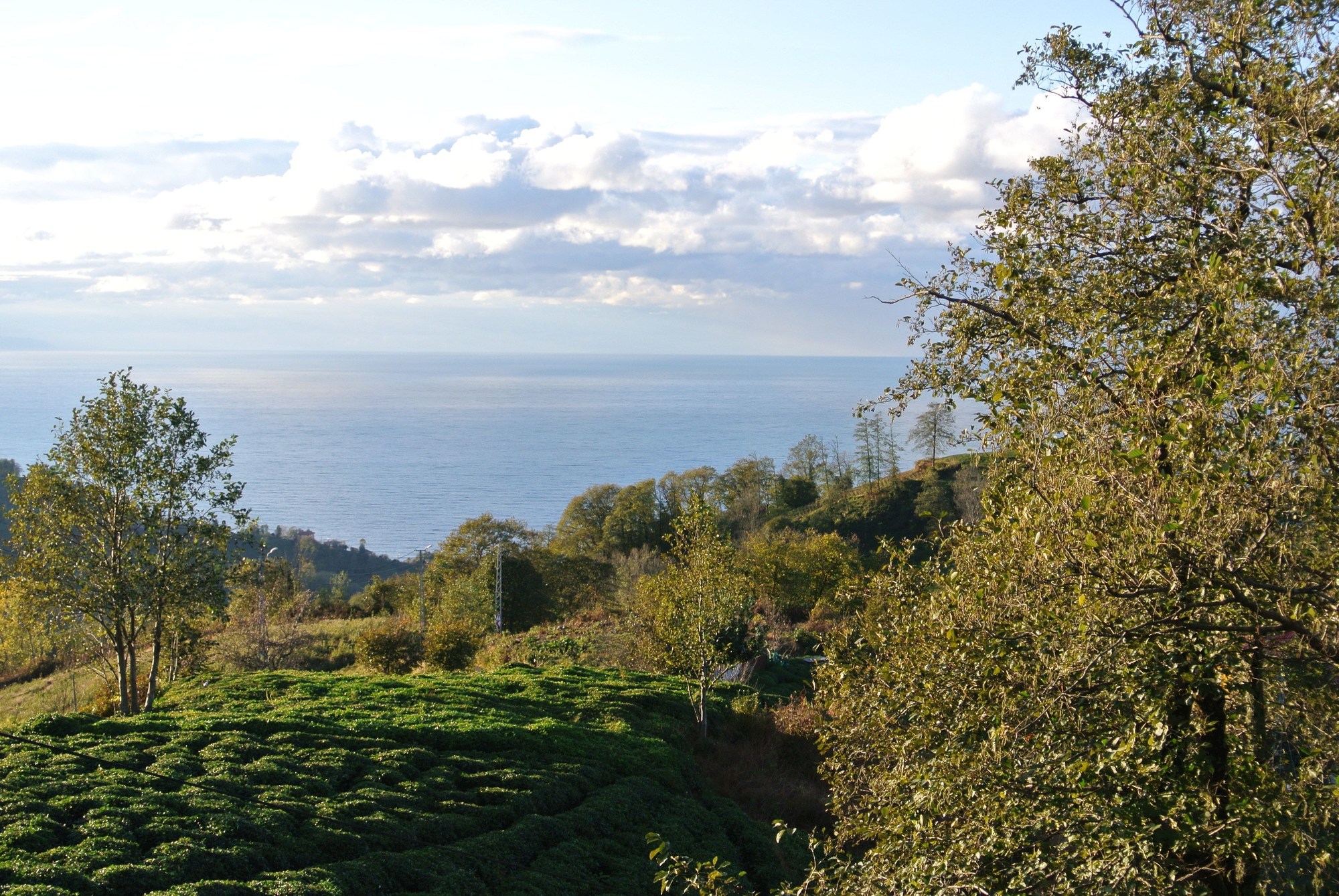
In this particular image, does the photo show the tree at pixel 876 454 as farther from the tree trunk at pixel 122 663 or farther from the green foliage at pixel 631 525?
the tree trunk at pixel 122 663

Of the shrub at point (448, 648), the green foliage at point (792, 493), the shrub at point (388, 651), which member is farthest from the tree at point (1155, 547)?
the green foliage at point (792, 493)

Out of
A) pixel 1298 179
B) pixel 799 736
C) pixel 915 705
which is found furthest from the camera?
pixel 799 736

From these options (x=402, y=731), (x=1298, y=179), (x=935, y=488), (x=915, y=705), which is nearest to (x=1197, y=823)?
(x=915, y=705)

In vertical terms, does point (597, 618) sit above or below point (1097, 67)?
below

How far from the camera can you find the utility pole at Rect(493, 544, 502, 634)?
4866 centimetres

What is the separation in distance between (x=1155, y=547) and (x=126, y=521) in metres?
22.8

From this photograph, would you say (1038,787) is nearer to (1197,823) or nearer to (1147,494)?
(1197,823)

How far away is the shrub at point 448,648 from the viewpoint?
106 feet

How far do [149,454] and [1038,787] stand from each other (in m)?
21.9

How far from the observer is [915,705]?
258 inches

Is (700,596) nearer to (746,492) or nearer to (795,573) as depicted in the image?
(795,573)

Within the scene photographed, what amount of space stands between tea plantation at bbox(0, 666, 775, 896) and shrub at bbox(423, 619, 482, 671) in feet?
32.0

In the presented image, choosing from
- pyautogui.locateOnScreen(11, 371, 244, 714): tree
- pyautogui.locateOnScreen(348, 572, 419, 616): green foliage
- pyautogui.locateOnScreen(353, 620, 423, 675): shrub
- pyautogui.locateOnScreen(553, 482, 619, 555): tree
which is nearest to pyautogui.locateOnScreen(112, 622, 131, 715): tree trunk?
pyautogui.locateOnScreen(11, 371, 244, 714): tree

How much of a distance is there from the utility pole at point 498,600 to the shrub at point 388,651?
13.5 m
